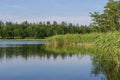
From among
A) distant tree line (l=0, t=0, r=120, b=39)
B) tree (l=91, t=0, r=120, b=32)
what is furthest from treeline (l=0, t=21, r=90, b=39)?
tree (l=91, t=0, r=120, b=32)

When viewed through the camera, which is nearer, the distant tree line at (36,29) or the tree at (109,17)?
the tree at (109,17)

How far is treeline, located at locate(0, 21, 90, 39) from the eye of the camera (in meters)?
83.1

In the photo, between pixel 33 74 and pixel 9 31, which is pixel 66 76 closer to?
pixel 33 74

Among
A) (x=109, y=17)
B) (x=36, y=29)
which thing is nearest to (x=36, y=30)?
(x=36, y=29)

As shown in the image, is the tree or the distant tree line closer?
the tree

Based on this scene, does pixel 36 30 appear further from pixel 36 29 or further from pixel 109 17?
pixel 109 17

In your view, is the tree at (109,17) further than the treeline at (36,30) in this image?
No

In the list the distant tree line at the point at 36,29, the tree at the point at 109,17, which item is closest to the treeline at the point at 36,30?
the distant tree line at the point at 36,29

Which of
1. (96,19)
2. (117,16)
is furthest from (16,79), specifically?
(96,19)

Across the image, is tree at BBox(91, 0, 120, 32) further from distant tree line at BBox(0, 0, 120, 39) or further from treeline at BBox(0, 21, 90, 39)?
treeline at BBox(0, 21, 90, 39)

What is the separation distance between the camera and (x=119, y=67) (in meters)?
15.0

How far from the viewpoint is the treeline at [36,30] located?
273ft

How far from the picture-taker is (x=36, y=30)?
8494 cm

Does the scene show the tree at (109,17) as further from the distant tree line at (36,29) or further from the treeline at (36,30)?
the treeline at (36,30)
